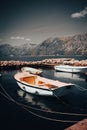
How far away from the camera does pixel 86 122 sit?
7.57 meters

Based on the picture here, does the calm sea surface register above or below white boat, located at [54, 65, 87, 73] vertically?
below

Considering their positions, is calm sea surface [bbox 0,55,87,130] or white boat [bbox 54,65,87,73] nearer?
calm sea surface [bbox 0,55,87,130]

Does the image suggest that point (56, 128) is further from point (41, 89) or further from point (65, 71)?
point (65, 71)

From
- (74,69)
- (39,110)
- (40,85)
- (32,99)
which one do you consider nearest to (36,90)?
(32,99)

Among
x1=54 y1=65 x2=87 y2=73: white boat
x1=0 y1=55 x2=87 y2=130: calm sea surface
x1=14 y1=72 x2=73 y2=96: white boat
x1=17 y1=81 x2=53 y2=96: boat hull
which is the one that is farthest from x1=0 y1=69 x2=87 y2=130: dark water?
x1=54 y1=65 x2=87 y2=73: white boat

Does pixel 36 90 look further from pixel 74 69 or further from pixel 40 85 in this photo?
pixel 74 69

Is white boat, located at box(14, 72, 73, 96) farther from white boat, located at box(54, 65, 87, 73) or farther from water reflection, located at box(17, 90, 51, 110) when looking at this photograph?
white boat, located at box(54, 65, 87, 73)

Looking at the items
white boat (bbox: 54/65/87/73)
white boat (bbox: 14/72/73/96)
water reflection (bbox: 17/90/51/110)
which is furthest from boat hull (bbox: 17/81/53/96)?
white boat (bbox: 54/65/87/73)

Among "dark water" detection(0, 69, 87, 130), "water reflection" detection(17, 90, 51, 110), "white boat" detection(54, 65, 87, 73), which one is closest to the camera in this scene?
"dark water" detection(0, 69, 87, 130)

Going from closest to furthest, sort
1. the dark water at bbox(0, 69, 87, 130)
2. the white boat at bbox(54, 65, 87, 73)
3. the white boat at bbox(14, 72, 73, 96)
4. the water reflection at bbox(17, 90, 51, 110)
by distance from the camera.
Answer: the dark water at bbox(0, 69, 87, 130) → the water reflection at bbox(17, 90, 51, 110) → the white boat at bbox(14, 72, 73, 96) → the white boat at bbox(54, 65, 87, 73)

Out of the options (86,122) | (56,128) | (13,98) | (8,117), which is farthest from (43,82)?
(86,122)

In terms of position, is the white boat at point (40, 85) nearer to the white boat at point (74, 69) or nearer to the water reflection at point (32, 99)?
the water reflection at point (32, 99)

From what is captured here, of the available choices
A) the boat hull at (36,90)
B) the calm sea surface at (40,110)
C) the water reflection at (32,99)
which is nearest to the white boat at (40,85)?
the boat hull at (36,90)

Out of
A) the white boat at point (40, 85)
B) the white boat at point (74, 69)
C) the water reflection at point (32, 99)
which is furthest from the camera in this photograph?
the white boat at point (74, 69)
